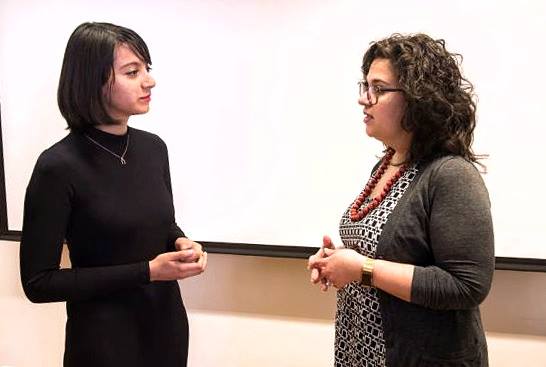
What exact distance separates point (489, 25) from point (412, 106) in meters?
0.74

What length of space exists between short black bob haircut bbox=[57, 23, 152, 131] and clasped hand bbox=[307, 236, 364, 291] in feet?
2.15

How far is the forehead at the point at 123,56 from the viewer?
1201 mm

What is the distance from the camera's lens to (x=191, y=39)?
5.92ft

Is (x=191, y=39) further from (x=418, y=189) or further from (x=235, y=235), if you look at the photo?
(x=418, y=189)

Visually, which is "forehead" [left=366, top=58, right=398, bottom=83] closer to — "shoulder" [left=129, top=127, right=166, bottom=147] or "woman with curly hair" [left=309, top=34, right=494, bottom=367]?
"woman with curly hair" [left=309, top=34, right=494, bottom=367]

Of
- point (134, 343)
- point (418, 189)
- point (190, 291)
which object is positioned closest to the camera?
point (418, 189)

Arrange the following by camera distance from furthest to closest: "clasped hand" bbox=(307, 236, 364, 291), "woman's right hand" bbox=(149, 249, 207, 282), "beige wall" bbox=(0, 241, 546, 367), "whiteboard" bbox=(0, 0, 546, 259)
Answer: "beige wall" bbox=(0, 241, 546, 367)
"whiteboard" bbox=(0, 0, 546, 259)
"woman's right hand" bbox=(149, 249, 207, 282)
"clasped hand" bbox=(307, 236, 364, 291)

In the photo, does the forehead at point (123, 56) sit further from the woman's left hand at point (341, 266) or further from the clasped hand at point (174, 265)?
the woman's left hand at point (341, 266)

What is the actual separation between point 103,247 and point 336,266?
57 centimetres

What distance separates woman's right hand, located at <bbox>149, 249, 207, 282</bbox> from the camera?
1169 millimetres

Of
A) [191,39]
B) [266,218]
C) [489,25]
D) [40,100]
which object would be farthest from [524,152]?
[40,100]

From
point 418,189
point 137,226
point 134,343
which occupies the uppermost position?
point 418,189

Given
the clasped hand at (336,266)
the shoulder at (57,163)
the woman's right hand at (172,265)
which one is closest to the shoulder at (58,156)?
the shoulder at (57,163)

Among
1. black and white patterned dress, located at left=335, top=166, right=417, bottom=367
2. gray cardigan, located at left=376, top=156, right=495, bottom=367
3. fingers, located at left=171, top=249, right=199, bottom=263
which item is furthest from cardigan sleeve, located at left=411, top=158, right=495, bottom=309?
fingers, located at left=171, top=249, right=199, bottom=263
